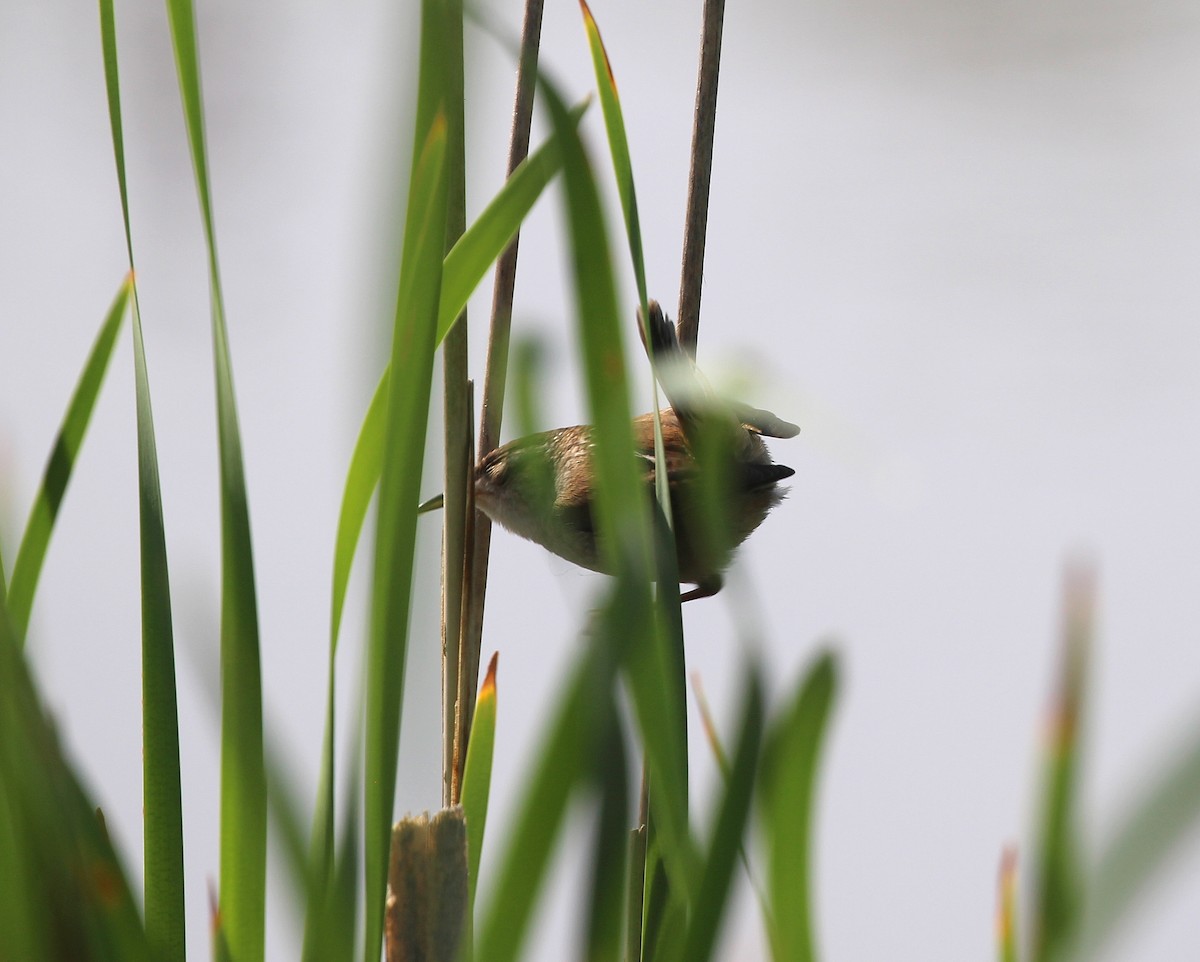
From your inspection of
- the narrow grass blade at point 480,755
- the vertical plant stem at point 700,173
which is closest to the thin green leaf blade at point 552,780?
the narrow grass blade at point 480,755

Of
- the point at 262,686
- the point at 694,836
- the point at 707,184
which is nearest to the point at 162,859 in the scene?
the point at 262,686

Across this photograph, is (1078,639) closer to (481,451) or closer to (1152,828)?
(1152,828)

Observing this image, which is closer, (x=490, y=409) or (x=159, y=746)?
(x=159, y=746)

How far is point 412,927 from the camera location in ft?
1.65

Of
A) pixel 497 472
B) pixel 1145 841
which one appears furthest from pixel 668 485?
pixel 1145 841

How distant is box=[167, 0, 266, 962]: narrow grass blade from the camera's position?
428 millimetres

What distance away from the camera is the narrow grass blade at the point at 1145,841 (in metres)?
0.29

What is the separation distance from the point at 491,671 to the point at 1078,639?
345 mm

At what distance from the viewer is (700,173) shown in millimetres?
700

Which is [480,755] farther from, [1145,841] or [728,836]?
[1145,841]

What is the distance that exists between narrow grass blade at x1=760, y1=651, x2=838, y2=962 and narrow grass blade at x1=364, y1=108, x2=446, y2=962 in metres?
0.14

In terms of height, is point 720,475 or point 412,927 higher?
point 720,475

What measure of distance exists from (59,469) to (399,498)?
257 millimetres

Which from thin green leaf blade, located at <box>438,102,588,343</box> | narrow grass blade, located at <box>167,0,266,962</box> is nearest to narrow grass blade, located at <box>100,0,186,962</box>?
narrow grass blade, located at <box>167,0,266,962</box>
